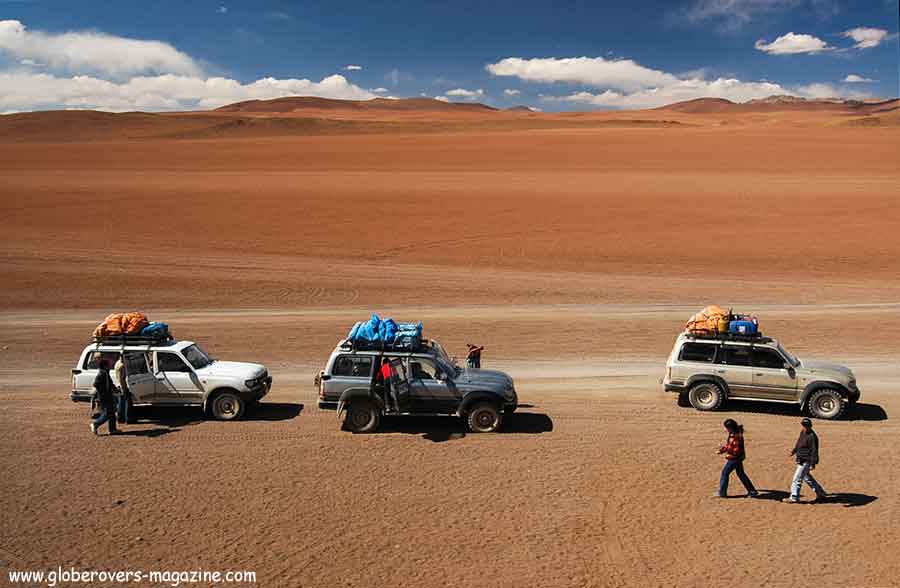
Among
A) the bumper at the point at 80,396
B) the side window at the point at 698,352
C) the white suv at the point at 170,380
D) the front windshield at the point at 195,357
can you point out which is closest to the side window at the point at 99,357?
the white suv at the point at 170,380

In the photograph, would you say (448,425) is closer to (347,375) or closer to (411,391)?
(411,391)

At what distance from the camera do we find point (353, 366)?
1237cm

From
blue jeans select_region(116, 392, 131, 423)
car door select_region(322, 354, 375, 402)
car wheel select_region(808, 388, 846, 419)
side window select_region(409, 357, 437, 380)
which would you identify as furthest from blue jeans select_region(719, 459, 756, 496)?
blue jeans select_region(116, 392, 131, 423)

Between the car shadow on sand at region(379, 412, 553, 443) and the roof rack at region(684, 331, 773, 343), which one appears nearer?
the car shadow on sand at region(379, 412, 553, 443)

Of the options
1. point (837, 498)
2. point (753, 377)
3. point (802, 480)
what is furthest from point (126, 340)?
point (837, 498)

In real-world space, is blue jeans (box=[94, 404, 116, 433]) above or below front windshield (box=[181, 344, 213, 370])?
below

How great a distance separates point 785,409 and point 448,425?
6790mm

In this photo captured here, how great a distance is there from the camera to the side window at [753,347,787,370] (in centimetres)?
1329

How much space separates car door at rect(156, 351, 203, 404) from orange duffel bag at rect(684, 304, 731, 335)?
9702 millimetres

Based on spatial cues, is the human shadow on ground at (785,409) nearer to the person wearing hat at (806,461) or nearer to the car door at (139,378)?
the person wearing hat at (806,461)

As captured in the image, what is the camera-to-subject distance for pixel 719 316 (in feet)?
45.2

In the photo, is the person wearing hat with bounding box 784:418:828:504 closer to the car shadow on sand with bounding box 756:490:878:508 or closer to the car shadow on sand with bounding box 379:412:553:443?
the car shadow on sand with bounding box 756:490:878:508

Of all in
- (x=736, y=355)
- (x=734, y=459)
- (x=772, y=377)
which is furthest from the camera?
(x=736, y=355)

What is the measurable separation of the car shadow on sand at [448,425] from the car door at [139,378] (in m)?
4.37
